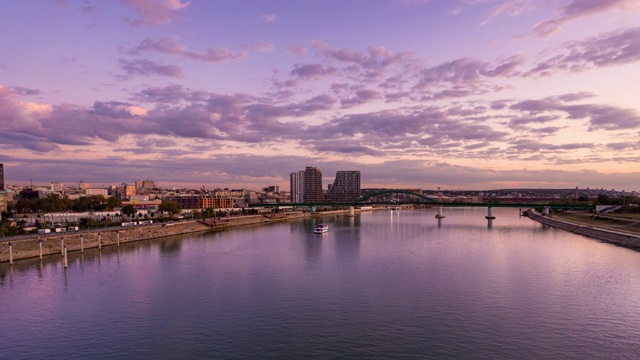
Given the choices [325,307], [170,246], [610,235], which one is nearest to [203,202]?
[170,246]

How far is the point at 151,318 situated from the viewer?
2491cm

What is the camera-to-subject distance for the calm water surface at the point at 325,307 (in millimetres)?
20359

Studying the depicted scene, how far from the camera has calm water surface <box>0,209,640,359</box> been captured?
20.4 metres

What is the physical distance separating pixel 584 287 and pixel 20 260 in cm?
5109

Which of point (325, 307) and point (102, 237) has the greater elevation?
point (102, 237)

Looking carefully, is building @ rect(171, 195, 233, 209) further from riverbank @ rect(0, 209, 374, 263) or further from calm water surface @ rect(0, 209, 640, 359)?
calm water surface @ rect(0, 209, 640, 359)

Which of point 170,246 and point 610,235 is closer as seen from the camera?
point 170,246

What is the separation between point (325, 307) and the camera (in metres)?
26.8

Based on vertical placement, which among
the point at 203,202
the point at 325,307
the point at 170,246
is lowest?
the point at 170,246

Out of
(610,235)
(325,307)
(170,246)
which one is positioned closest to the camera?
(325,307)

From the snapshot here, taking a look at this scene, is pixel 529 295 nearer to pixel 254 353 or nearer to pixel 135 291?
pixel 254 353

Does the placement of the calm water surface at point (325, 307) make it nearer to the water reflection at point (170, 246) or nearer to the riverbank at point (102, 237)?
the riverbank at point (102, 237)

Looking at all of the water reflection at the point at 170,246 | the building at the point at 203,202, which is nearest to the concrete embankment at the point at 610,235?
the water reflection at the point at 170,246

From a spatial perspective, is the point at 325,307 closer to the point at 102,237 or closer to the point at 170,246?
the point at 170,246
